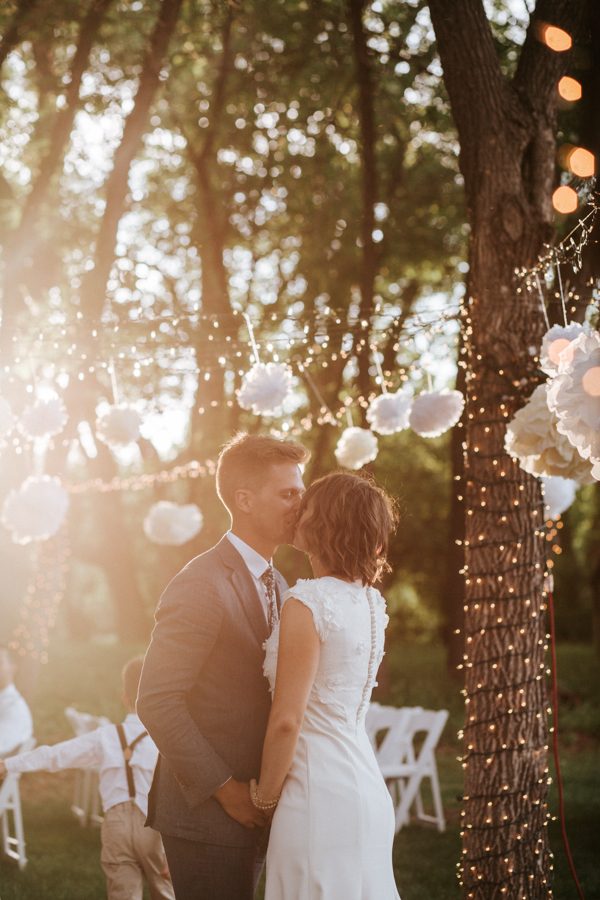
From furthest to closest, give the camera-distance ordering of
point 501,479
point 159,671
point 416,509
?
point 416,509, point 501,479, point 159,671

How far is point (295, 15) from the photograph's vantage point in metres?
11.8

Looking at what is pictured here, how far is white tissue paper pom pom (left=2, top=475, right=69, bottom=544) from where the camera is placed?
8148 mm

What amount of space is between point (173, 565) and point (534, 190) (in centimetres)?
1155

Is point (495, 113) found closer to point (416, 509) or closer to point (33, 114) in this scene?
point (33, 114)

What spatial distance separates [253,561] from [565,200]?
281cm

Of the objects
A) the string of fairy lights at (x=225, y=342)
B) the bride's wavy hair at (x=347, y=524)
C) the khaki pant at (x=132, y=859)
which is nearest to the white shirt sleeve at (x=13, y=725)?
the string of fairy lights at (x=225, y=342)

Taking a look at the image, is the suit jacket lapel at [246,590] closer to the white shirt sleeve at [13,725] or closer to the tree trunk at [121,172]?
the white shirt sleeve at [13,725]

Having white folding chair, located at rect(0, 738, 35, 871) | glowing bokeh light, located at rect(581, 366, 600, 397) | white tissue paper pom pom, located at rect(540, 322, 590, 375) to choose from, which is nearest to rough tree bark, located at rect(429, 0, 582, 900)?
white tissue paper pom pom, located at rect(540, 322, 590, 375)

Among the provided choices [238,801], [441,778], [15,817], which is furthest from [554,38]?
[441,778]

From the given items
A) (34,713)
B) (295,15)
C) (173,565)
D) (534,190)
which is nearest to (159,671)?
(534,190)

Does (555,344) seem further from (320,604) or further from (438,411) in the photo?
(320,604)

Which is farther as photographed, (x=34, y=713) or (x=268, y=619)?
(x=34, y=713)

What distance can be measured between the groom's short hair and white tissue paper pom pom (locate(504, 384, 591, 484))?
5.50 ft

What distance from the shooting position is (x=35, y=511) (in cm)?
817
